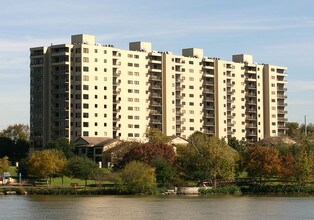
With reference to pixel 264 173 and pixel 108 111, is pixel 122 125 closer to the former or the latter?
pixel 108 111

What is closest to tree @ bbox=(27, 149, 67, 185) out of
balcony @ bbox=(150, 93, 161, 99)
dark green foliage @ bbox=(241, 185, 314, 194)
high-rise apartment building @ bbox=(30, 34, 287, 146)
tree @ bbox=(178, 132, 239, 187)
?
tree @ bbox=(178, 132, 239, 187)

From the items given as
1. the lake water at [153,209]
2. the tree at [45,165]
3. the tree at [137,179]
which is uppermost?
the tree at [45,165]

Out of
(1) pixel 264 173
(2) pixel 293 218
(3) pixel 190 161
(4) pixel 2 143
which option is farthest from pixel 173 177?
(4) pixel 2 143

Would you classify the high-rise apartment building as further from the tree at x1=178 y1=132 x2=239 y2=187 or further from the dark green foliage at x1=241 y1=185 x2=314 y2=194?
the dark green foliage at x1=241 y1=185 x2=314 y2=194

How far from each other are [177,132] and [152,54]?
801 inches

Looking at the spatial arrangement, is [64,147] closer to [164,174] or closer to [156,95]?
[164,174]

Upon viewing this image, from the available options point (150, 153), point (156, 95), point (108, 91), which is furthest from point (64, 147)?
point (156, 95)

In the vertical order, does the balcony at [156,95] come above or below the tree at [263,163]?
above

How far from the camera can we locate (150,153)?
139 m

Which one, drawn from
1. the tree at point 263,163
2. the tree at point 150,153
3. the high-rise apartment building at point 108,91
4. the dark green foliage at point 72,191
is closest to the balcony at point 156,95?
the high-rise apartment building at point 108,91

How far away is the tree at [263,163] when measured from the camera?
126 m

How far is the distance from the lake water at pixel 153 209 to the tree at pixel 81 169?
79.3ft

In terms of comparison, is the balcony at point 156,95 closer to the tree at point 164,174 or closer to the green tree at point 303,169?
the tree at point 164,174

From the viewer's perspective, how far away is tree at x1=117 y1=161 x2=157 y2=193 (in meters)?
113
